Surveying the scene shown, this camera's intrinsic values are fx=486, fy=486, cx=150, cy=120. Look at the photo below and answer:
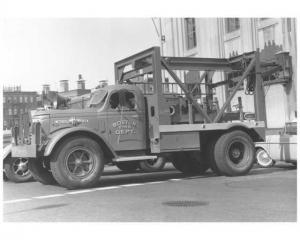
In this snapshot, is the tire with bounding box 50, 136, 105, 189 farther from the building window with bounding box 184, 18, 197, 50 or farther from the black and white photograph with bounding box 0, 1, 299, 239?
the building window with bounding box 184, 18, 197, 50

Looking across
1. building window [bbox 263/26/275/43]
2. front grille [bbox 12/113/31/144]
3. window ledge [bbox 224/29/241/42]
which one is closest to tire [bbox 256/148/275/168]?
front grille [bbox 12/113/31/144]

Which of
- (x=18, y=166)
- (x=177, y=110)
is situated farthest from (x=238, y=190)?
(x=18, y=166)

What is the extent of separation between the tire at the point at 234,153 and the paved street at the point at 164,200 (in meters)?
0.36

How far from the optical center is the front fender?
10023mm

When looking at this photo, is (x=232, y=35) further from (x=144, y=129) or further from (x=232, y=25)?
(x=144, y=129)

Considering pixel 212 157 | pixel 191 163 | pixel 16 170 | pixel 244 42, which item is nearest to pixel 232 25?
pixel 244 42

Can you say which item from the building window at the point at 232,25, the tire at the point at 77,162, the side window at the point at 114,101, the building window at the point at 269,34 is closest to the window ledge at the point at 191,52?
the building window at the point at 232,25

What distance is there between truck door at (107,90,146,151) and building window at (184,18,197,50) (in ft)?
42.7

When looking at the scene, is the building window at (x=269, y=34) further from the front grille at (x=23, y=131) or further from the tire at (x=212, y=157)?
the front grille at (x=23, y=131)

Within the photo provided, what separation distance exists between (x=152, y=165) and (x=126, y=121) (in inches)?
147

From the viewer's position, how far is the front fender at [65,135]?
10.0 m

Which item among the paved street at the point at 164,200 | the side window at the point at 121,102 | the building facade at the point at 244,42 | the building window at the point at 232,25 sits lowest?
the paved street at the point at 164,200

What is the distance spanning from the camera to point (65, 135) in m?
10.2
